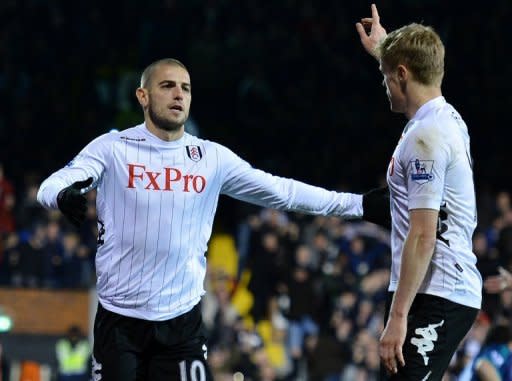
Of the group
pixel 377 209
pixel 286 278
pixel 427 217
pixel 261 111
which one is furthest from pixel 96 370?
pixel 261 111

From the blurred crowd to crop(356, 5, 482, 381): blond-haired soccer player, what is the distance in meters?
10.6

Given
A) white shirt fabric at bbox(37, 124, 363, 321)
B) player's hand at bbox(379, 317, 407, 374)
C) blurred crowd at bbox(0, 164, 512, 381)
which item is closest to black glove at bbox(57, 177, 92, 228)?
white shirt fabric at bbox(37, 124, 363, 321)

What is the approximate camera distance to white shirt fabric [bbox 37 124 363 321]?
616 centimetres

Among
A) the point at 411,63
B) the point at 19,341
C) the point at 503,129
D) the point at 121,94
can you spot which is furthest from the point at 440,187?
the point at 121,94

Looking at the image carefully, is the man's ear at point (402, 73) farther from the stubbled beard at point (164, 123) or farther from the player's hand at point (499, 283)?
the stubbled beard at point (164, 123)

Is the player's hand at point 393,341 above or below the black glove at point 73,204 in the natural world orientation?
below

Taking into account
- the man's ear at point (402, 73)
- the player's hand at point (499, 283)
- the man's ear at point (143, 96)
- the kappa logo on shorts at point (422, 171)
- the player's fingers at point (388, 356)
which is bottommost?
the player's fingers at point (388, 356)

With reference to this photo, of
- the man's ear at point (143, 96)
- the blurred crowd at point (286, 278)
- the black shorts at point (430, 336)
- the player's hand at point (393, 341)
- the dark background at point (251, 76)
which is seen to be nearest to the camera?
the player's hand at point (393, 341)

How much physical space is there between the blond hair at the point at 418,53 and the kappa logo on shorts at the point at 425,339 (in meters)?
1.05

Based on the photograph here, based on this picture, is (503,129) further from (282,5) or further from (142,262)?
(142,262)

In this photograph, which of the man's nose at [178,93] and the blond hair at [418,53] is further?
the man's nose at [178,93]

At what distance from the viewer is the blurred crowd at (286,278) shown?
53.7ft

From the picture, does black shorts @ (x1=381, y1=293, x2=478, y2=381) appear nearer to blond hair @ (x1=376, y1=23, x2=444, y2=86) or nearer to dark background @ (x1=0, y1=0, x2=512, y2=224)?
blond hair @ (x1=376, y1=23, x2=444, y2=86)

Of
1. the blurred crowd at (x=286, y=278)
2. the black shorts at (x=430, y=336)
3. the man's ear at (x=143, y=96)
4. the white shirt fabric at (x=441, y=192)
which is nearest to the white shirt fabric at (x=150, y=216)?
the man's ear at (x=143, y=96)
